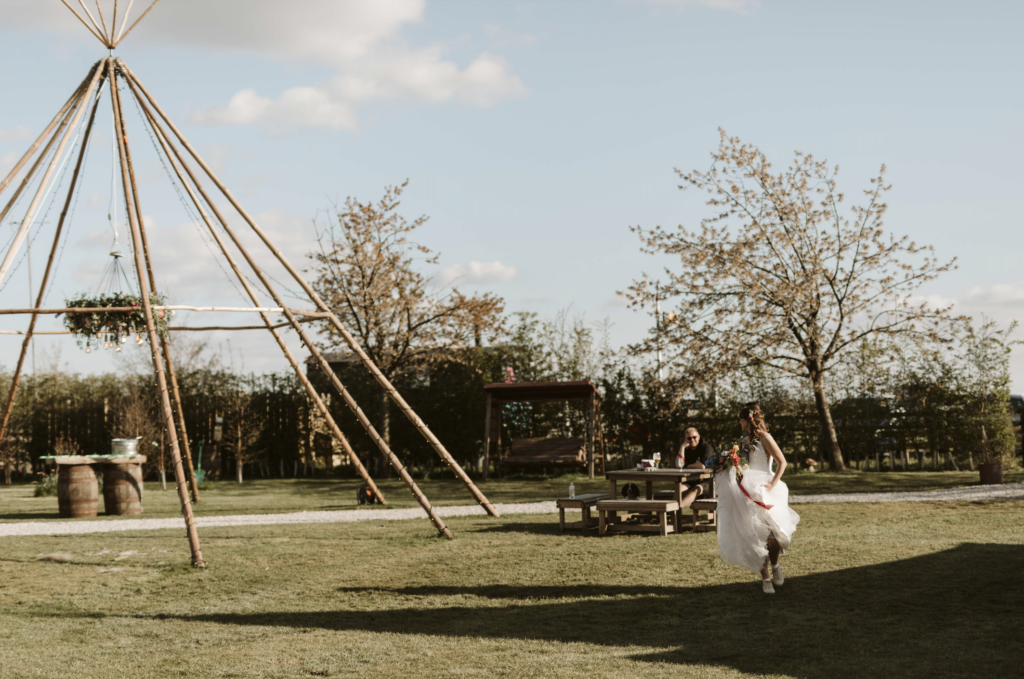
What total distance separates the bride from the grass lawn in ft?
28.2

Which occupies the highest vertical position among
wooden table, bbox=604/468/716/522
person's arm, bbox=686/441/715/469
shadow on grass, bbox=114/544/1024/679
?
person's arm, bbox=686/441/715/469


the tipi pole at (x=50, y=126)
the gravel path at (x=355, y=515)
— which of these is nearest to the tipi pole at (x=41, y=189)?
the tipi pole at (x=50, y=126)

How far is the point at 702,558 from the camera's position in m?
8.84

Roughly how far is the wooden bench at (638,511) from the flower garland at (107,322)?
6044 millimetres

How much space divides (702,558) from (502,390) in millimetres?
12439

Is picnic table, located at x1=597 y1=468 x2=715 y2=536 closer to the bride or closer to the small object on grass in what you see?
the bride

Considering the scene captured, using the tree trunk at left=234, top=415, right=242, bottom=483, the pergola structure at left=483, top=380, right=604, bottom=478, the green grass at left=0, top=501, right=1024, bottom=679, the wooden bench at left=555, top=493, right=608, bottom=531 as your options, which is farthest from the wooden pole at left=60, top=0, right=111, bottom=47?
the tree trunk at left=234, top=415, right=242, bottom=483

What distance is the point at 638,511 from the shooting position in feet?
34.9

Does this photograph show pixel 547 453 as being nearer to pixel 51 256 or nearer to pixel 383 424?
pixel 383 424

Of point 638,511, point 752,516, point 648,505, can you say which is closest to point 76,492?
point 638,511

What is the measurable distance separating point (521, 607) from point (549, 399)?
46.3 feet

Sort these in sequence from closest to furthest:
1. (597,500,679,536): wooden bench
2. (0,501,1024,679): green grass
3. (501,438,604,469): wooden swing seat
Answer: (0,501,1024,679): green grass < (597,500,679,536): wooden bench < (501,438,604,469): wooden swing seat

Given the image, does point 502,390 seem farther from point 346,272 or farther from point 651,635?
point 651,635

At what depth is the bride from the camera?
7168 millimetres
